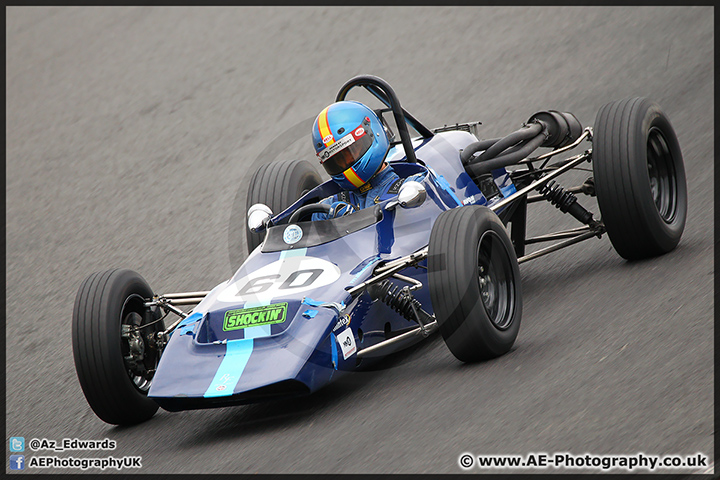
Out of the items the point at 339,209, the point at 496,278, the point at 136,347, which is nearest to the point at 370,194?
the point at 339,209

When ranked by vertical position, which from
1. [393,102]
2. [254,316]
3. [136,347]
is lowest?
[136,347]

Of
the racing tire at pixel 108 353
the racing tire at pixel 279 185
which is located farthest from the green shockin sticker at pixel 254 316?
the racing tire at pixel 279 185

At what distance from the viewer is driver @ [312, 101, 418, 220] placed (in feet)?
21.1

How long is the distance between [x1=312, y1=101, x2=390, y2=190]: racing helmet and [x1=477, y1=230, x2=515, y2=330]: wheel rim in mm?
1137

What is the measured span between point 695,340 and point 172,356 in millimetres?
3007

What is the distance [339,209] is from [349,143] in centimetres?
49

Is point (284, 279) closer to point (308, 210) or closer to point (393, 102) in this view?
point (308, 210)

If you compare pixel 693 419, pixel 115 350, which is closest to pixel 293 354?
pixel 115 350

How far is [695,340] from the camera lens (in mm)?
5117

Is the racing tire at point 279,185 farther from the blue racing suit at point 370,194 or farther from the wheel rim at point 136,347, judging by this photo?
the wheel rim at point 136,347

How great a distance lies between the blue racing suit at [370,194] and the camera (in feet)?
21.6

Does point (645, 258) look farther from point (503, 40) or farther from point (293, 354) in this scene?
point (503, 40)

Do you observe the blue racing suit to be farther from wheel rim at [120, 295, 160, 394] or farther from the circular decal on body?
wheel rim at [120, 295, 160, 394]

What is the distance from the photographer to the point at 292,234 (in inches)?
247
